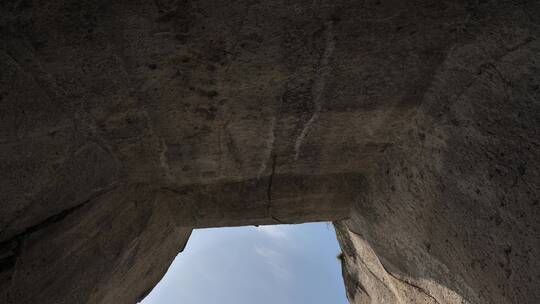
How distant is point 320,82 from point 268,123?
15.0 inches

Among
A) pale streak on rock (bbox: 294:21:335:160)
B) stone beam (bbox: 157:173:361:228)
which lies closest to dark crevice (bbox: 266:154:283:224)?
stone beam (bbox: 157:173:361:228)

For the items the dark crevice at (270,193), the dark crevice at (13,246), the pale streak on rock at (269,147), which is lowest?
the dark crevice at (13,246)

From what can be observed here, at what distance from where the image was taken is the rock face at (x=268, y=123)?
1.22 metres

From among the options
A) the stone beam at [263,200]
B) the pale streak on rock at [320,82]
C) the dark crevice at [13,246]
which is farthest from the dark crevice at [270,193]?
the dark crevice at [13,246]

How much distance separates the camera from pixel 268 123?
69.1 inches

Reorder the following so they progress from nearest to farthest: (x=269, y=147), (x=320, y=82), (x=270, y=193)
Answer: (x=320, y=82), (x=269, y=147), (x=270, y=193)

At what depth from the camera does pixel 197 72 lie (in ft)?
4.64

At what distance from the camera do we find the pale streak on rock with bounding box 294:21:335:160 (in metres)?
1.34

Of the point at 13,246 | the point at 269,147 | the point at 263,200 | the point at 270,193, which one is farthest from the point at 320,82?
the point at 13,246

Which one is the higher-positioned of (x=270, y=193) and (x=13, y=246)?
(x=270, y=193)

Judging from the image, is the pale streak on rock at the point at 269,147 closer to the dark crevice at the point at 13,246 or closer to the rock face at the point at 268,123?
the rock face at the point at 268,123

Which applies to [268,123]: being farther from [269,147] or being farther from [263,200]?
[263,200]

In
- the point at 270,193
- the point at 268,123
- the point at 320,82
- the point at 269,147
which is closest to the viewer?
the point at 320,82

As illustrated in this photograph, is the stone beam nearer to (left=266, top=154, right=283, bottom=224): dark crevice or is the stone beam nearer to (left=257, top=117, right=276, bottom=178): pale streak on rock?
(left=266, top=154, right=283, bottom=224): dark crevice
